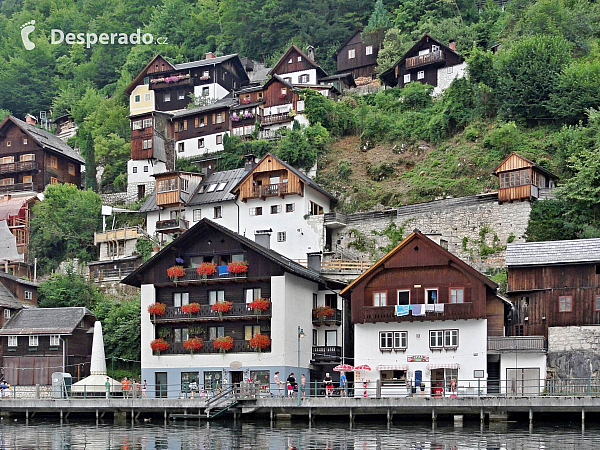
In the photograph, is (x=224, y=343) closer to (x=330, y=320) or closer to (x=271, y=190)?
(x=330, y=320)

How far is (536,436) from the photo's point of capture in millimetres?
41719

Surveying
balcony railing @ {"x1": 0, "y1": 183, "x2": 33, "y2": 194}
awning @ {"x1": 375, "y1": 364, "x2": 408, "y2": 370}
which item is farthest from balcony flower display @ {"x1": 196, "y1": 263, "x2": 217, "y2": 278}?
balcony railing @ {"x1": 0, "y1": 183, "x2": 33, "y2": 194}

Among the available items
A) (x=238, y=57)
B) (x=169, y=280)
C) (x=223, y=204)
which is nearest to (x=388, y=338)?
(x=169, y=280)

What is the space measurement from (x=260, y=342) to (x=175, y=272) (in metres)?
7.19

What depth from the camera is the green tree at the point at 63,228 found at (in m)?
85.2

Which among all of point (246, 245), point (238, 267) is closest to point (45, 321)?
point (238, 267)

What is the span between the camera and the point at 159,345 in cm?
6106

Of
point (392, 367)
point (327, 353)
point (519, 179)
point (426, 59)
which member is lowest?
point (392, 367)

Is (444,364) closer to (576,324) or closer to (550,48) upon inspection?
(576,324)

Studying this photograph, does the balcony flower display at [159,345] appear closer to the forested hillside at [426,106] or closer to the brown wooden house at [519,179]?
the forested hillside at [426,106]

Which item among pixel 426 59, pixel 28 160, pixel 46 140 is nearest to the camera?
pixel 426 59

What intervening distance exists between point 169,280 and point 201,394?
10051mm

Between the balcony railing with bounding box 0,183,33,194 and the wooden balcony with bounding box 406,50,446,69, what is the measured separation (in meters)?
38.1

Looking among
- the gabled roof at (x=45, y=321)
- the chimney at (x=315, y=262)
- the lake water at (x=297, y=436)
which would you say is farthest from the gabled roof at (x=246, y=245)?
the lake water at (x=297, y=436)
